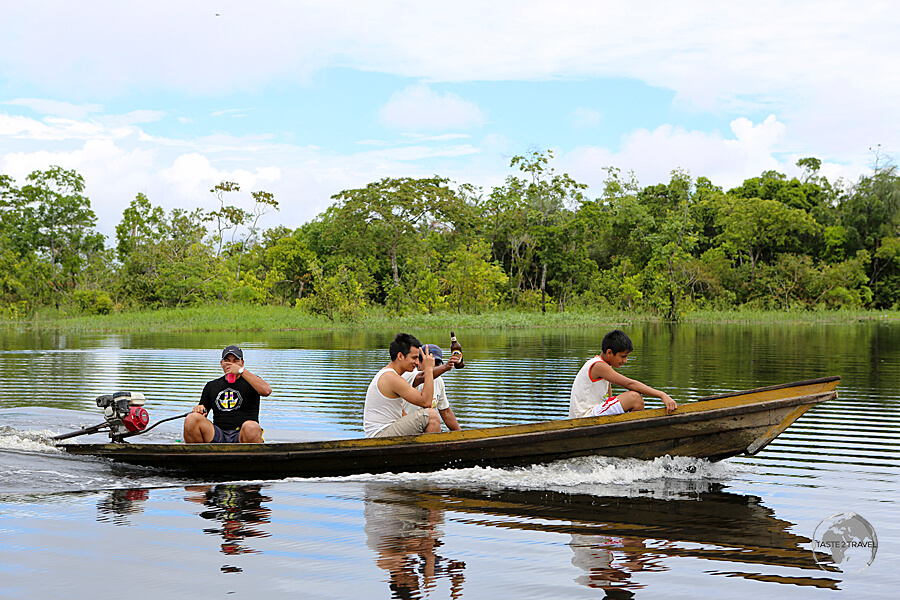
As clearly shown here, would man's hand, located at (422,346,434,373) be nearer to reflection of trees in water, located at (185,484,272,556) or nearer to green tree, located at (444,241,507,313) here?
reflection of trees in water, located at (185,484,272,556)

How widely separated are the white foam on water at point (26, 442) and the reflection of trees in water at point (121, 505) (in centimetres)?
169

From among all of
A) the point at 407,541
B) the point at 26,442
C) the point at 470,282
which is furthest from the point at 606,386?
the point at 470,282

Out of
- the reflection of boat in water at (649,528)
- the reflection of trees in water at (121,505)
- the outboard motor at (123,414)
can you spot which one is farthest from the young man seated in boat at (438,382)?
the outboard motor at (123,414)

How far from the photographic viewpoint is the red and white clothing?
25.0ft

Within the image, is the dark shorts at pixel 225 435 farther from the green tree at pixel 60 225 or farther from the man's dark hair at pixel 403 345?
the green tree at pixel 60 225

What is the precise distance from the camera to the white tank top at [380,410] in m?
7.77

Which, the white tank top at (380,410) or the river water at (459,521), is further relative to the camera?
the white tank top at (380,410)

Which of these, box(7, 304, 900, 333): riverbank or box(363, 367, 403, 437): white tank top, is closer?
box(363, 367, 403, 437): white tank top

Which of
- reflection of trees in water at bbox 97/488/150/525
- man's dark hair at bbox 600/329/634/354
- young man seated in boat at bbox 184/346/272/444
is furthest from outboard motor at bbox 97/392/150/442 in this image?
man's dark hair at bbox 600/329/634/354

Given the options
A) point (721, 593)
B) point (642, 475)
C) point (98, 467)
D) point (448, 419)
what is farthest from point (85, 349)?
point (721, 593)

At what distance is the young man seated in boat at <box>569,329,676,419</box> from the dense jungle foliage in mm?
30114

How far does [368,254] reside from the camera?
43.3m

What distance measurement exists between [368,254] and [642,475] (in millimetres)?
36676

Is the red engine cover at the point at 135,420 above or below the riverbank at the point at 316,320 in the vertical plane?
below
